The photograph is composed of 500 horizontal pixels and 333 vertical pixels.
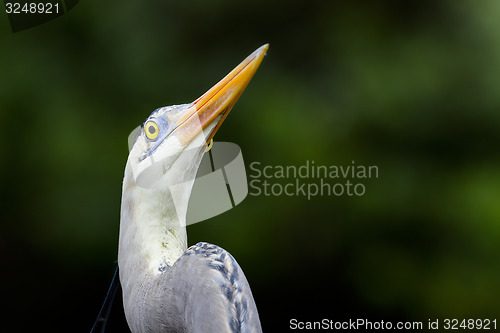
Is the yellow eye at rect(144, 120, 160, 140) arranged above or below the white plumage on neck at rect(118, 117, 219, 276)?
above

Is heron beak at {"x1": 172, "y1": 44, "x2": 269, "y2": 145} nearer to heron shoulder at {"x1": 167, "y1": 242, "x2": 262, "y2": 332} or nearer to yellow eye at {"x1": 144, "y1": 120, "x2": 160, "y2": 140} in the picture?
yellow eye at {"x1": 144, "y1": 120, "x2": 160, "y2": 140}

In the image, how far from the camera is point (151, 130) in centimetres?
108

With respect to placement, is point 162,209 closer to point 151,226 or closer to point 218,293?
point 151,226

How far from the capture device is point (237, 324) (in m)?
0.83

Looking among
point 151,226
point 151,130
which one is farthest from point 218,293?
point 151,130

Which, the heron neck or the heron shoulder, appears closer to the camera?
the heron shoulder

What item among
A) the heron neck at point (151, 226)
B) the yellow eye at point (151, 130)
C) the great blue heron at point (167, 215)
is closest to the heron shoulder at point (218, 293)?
the great blue heron at point (167, 215)

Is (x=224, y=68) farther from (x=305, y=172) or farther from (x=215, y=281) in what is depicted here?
(x=215, y=281)

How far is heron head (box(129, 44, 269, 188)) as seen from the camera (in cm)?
100

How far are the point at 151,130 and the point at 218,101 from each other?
0.14 metres

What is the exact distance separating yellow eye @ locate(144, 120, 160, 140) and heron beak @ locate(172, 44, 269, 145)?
0.13 ft

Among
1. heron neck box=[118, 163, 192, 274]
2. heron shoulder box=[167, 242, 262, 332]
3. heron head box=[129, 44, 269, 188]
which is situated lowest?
heron shoulder box=[167, 242, 262, 332]

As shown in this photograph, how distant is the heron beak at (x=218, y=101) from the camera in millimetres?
991

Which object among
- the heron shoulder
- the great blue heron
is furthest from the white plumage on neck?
the heron shoulder
